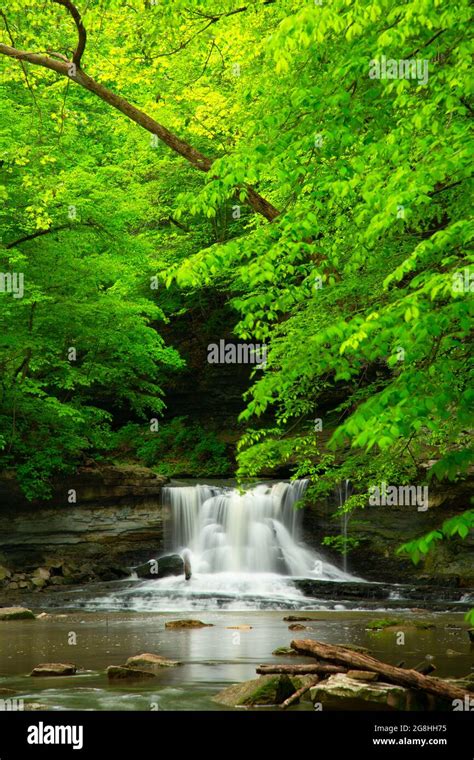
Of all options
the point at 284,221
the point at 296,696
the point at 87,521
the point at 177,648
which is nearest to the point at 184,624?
the point at 177,648

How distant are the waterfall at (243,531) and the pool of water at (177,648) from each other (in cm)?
486

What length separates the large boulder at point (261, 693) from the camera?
8.88 metres

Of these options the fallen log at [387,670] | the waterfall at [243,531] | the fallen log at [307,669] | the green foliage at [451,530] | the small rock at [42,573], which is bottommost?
the small rock at [42,573]

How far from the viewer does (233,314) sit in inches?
1356

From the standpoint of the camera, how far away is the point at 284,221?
876 cm

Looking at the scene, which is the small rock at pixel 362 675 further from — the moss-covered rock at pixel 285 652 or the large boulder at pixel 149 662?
the large boulder at pixel 149 662

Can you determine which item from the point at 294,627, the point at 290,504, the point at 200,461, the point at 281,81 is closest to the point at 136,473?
the point at 290,504

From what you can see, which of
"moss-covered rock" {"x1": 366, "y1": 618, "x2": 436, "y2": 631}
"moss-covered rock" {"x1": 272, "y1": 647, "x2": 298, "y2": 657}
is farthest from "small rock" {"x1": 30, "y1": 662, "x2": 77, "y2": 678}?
"moss-covered rock" {"x1": 366, "y1": 618, "x2": 436, "y2": 631}

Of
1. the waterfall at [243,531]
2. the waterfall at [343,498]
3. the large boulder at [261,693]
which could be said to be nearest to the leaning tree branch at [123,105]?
the large boulder at [261,693]

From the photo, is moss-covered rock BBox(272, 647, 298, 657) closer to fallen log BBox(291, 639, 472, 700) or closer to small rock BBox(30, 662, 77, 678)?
fallen log BBox(291, 639, 472, 700)

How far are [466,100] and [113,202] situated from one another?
53.1ft

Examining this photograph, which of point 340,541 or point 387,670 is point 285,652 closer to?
point 340,541
